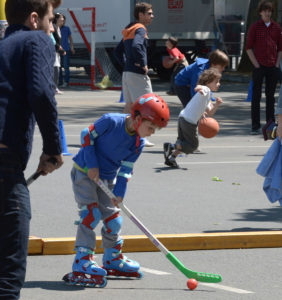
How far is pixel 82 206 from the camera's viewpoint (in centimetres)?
591

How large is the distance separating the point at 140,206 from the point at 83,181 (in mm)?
2841

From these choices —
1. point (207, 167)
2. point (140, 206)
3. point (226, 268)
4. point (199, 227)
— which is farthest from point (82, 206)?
point (207, 167)

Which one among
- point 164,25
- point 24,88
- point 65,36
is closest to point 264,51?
point 24,88

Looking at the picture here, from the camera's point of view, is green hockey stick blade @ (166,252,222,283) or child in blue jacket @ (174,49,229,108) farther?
child in blue jacket @ (174,49,229,108)

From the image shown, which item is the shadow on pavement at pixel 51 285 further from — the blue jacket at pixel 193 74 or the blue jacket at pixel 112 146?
the blue jacket at pixel 193 74

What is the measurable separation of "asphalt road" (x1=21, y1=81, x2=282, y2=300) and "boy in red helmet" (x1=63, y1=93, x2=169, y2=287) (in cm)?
13

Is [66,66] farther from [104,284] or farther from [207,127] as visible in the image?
[104,284]

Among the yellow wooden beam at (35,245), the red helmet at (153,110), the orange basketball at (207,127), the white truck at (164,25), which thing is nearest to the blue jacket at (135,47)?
the orange basketball at (207,127)

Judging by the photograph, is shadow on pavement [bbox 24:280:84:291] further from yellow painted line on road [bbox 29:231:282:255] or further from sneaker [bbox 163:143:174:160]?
sneaker [bbox 163:143:174:160]

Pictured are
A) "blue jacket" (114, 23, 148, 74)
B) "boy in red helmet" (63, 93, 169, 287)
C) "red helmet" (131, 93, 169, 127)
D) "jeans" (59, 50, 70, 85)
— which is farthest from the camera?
"jeans" (59, 50, 70, 85)

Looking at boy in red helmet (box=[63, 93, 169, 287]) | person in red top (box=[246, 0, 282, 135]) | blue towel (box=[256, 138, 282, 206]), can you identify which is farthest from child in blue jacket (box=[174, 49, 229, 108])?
boy in red helmet (box=[63, 93, 169, 287])

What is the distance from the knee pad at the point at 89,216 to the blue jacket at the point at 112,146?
240 millimetres

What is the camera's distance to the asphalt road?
5.77 meters

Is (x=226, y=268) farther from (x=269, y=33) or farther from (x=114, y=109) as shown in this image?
(x=114, y=109)
